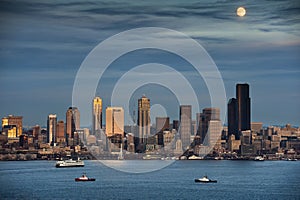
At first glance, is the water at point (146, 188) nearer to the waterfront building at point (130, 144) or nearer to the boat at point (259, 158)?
the boat at point (259, 158)

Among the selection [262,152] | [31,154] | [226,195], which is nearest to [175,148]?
[262,152]

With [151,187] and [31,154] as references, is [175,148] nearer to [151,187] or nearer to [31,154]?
[31,154]

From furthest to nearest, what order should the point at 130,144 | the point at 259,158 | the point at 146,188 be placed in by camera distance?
1. the point at 130,144
2. the point at 259,158
3. the point at 146,188

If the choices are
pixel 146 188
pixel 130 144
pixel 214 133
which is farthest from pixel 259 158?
pixel 146 188

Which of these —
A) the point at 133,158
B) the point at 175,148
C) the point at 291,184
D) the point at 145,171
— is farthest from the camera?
the point at 175,148

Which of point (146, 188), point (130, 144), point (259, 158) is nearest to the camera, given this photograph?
point (146, 188)

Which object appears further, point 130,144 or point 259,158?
point 130,144

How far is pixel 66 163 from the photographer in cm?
5566

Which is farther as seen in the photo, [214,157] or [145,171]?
[214,157]

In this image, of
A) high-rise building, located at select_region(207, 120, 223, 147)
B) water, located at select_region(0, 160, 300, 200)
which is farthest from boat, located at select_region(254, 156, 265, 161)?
water, located at select_region(0, 160, 300, 200)

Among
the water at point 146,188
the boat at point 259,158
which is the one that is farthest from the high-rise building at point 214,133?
the water at point 146,188

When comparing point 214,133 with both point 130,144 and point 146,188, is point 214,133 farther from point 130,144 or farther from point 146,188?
point 146,188

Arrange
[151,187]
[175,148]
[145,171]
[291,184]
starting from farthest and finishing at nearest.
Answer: [175,148] → [145,171] → [291,184] → [151,187]

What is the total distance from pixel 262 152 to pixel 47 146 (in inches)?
949
